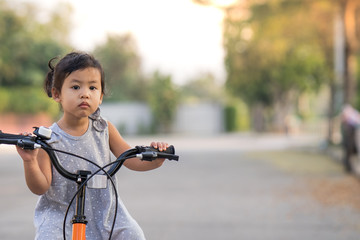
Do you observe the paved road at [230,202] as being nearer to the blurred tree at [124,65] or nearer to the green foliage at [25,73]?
the green foliage at [25,73]

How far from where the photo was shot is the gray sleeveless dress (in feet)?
9.67

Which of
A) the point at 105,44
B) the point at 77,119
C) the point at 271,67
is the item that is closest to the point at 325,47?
the point at 271,67

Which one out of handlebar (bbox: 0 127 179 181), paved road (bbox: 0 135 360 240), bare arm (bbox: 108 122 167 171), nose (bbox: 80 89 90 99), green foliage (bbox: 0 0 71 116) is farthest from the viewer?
green foliage (bbox: 0 0 71 116)

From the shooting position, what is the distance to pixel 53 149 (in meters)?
2.58

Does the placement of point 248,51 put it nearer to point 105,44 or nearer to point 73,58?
point 105,44

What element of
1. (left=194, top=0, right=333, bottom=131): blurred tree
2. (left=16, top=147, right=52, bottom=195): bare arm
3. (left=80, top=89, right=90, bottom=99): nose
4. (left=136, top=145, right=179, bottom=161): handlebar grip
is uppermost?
(left=194, top=0, right=333, bottom=131): blurred tree

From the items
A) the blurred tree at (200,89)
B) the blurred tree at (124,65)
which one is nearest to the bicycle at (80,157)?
the blurred tree at (124,65)

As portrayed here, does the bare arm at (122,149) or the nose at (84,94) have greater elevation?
the nose at (84,94)

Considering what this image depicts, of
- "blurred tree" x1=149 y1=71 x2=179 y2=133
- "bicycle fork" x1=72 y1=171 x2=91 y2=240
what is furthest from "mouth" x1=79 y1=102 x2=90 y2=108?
"blurred tree" x1=149 y1=71 x2=179 y2=133

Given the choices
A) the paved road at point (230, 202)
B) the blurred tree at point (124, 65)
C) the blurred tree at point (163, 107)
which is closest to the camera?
the paved road at point (230, 202)

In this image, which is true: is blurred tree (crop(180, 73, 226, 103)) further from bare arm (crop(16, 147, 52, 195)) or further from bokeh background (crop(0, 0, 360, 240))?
bare arm (crop(16, 147, 52, 195))

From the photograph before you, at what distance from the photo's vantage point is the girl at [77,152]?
9.32ft

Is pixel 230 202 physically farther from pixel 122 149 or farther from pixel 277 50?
pixel 277 50

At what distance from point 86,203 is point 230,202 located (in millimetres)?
7503
